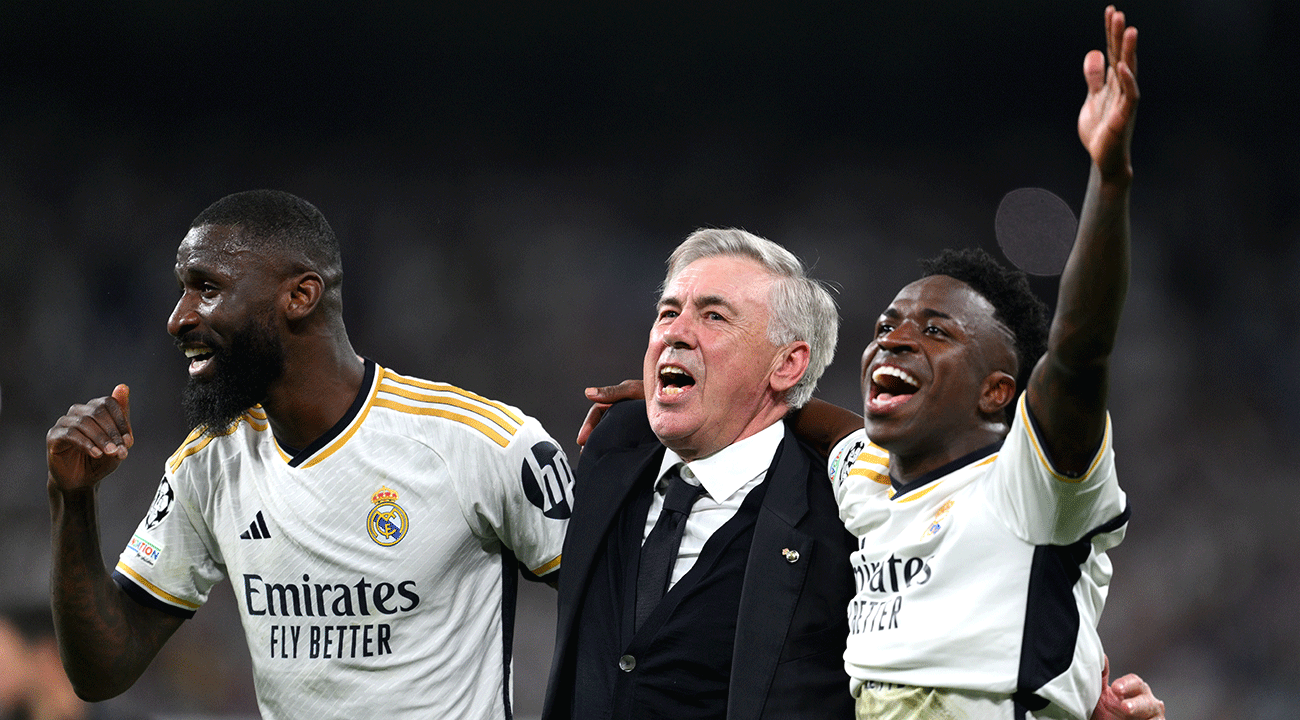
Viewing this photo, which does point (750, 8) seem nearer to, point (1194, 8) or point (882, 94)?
point (882, 94)

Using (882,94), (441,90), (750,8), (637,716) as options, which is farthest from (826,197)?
(637,716)

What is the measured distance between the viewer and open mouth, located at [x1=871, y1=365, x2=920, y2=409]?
217 centimetres

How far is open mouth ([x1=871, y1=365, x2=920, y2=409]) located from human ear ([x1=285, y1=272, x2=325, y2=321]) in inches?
53.5

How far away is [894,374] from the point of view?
7.18 ft

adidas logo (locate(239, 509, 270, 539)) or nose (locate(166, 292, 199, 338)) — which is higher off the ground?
nose (locate(166, 292, 199, 338))

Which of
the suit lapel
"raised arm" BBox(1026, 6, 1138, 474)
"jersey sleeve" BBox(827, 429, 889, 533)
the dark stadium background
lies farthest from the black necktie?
the dark stadium background

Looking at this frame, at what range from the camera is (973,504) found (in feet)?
6.61

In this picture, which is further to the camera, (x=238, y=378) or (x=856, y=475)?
(x=238, y=378)

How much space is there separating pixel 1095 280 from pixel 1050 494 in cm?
37

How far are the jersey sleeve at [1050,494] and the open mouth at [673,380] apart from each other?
83 cm

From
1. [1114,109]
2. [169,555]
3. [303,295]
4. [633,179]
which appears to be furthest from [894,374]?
[633,179]

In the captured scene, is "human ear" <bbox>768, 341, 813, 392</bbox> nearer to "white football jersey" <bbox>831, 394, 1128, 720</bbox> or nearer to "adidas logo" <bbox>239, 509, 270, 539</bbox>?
"white football jersey" <bbox>831, 394, 1128, 720</bbox>

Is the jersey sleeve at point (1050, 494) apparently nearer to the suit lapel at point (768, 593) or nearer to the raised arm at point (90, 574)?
the suit lapel at point (768, 593)

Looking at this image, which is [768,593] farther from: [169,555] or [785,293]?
[169,555]
